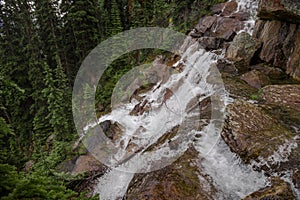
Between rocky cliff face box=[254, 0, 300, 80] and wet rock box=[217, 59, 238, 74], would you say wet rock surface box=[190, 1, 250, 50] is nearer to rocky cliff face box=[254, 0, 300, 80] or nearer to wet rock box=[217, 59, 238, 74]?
wet rock box=[217, 59, 238, 74]

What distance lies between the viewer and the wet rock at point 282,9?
905cm

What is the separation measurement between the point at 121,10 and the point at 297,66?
22.1m

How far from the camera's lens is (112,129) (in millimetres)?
14453

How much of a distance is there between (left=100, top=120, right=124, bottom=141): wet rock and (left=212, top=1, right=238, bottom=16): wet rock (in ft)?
43.6

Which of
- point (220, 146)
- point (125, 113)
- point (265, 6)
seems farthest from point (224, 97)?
point (125, 113)

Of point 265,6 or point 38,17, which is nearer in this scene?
point 265,6

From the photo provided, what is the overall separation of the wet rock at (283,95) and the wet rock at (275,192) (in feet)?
12.5

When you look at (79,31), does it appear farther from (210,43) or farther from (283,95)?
(283,95)

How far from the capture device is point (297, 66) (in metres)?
10.7

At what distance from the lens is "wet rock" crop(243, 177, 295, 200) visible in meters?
5.61

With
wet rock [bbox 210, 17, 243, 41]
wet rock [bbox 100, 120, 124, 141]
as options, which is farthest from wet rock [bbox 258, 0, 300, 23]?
wet rock [bbox 100, 120, 124, 141]

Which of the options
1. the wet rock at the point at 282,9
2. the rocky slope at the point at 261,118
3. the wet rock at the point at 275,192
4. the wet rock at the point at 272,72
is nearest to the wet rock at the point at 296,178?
the rocky slope at the point at 261,118

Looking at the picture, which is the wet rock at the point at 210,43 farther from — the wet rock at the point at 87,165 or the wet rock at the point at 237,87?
the wet rock at the point at 87,165

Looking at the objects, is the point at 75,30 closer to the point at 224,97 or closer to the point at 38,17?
the point at 38,17
